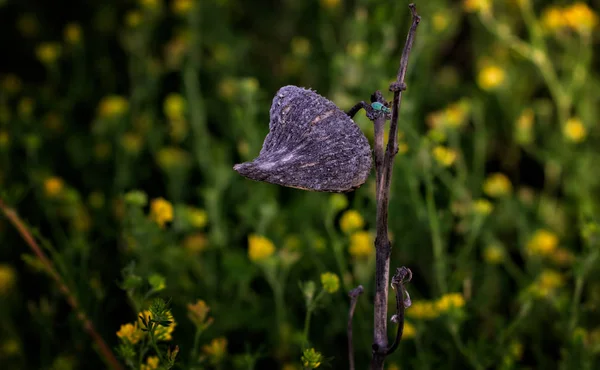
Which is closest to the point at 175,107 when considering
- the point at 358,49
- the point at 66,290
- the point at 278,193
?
the point at 278,193

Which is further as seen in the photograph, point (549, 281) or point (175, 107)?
point (175, 107)

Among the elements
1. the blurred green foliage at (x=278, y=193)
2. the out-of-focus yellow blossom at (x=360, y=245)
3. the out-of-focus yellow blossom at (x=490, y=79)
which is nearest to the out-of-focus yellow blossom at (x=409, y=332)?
the blurred green foliage at (x=278, y=193)

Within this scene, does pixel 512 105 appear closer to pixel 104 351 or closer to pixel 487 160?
pixel 487 160

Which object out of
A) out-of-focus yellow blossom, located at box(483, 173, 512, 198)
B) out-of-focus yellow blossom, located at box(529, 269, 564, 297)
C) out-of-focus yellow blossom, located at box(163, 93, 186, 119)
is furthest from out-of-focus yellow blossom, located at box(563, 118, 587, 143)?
out-of-focus yellow blossom, located at box(163, 93, 186, 119)

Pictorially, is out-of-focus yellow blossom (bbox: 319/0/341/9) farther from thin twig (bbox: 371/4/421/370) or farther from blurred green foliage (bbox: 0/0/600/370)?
thin twig (bbox: 371/4/421/370)

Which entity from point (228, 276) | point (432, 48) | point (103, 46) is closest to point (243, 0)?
point (103, 46)

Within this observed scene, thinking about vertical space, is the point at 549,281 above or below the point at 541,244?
below

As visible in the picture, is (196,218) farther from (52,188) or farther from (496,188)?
(496,188)
